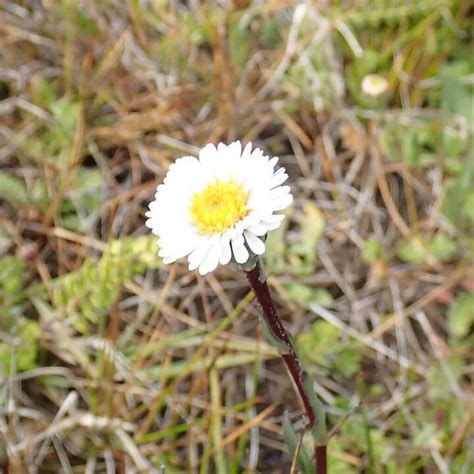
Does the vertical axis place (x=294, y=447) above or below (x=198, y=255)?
below

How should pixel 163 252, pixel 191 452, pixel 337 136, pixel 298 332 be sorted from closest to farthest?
1. pixel 163 252
2. pixel 191 452
3. pixel 298 332
4. pixel 337 136

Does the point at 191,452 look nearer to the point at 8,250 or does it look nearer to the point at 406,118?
the point at 8,250

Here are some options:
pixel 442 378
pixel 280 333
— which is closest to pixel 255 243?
pixel 280 333

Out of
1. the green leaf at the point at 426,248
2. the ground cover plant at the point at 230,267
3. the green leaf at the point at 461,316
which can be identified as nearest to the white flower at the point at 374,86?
the ground cover plant at the point at 230,267

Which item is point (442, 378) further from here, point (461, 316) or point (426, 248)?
point (426, 248)

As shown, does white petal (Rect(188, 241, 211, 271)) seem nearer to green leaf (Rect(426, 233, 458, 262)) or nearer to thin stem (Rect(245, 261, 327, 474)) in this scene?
thin stem (Rect(245, 261, 327, 474))

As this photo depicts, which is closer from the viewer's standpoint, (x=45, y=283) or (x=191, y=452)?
(x=191, y=452)

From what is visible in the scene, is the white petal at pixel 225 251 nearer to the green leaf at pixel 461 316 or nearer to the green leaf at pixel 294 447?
the green leaf at pixel 294 447

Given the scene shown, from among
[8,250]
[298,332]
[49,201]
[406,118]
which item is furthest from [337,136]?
[8,250]
